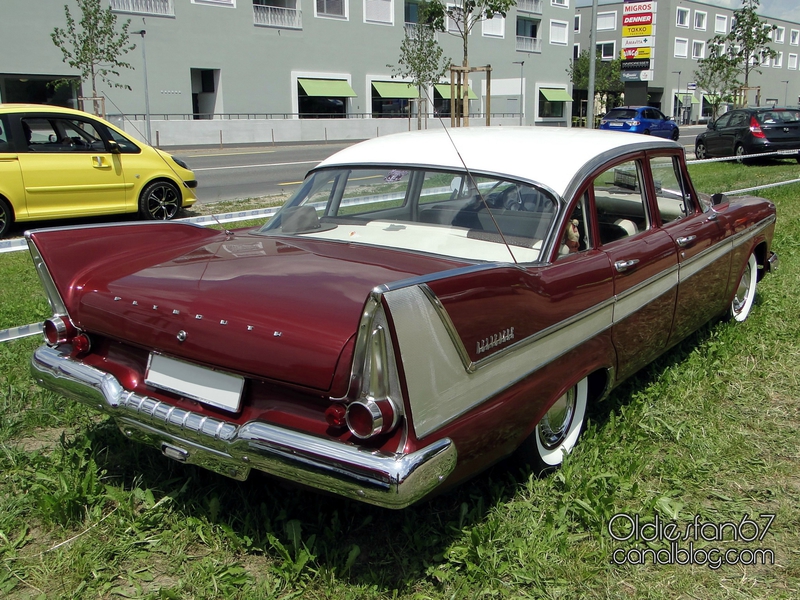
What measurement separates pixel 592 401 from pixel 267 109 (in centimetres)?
3555

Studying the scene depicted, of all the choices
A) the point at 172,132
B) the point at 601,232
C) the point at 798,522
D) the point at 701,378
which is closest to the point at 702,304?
the point at 701,378

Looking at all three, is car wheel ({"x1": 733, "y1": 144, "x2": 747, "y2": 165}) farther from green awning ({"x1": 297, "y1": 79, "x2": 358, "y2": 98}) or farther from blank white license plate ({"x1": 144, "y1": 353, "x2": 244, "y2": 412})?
green awning ({"x1": 297, "y1": 79, "x2": 358, "y2": 98})

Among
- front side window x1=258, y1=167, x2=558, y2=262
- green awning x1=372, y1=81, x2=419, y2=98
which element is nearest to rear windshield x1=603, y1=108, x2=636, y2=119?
green awning x1=372, y1=81, x2=419, y2=98

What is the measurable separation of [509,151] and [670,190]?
144 cm

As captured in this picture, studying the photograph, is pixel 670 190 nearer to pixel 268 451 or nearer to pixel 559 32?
pixel 268 451

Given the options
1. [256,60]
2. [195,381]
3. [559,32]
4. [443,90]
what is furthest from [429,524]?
[559,32]

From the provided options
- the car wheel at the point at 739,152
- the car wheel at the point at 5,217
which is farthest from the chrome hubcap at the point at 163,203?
the car wheel at the point at 739,152

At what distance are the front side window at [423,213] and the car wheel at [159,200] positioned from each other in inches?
280

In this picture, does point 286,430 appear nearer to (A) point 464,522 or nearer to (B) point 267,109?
(A) point 464,522

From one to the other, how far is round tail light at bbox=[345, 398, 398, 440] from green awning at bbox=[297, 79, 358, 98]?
123 feet

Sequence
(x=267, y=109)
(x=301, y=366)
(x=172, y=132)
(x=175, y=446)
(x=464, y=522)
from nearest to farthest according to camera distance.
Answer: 1. (x=301, y=366)
2. (x=175, y=446)
3. (x=464, y=522)
4. (x=172, y=132)
5. (x=267, y=109)

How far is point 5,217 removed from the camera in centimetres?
931

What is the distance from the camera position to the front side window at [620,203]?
3.79 m

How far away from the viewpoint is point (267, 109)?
37.0 meters
